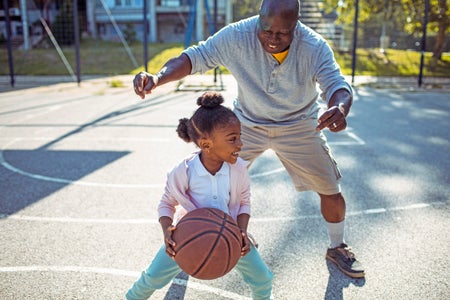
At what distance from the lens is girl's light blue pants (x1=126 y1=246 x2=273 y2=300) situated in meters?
2.23

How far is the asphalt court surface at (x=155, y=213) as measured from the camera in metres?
2.82

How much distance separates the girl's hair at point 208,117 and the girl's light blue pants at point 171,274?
25.2 inches

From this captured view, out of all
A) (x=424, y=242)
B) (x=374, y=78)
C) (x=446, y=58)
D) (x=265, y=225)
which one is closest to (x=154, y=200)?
(x=265, y=225)

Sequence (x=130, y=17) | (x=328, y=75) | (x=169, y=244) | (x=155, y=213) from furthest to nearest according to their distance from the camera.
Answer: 1. (x=130, y=17)
2. (x=155, y=213)
3. (x=328, y=75)
4. (x=169, y=244)

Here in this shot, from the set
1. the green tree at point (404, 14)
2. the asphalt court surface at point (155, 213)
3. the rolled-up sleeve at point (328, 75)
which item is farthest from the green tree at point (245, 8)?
the rolled-up sleeve at point (328, 75)

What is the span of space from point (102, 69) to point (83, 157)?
36.0 ft

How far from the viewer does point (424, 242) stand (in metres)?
3.39

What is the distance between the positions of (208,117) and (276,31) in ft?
2.32

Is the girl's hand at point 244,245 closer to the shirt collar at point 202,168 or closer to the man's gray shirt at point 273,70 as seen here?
the shirt collar at point 202,168

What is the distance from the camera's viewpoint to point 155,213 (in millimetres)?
4031

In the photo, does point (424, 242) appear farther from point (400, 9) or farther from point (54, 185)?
point (400, 9)

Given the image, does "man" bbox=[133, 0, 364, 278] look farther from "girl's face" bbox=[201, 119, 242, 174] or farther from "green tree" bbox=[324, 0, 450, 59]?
"green tree" bbox=[324, 0, 450, 59]

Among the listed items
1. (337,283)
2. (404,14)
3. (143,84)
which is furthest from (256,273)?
(404,14)

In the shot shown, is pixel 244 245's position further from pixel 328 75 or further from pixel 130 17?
pixel 130 17
